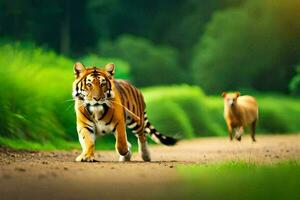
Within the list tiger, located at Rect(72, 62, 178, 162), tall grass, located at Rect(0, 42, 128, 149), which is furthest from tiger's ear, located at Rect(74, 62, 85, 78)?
tall grass, located at Rect(0, 42, 128, 149)

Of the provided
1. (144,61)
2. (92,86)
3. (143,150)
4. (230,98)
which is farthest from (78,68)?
(144,61)

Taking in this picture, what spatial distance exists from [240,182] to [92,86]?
2.48 meters

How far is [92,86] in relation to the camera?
889 cm

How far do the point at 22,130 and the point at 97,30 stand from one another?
2054cm

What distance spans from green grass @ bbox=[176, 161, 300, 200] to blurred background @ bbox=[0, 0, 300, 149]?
4291 mm

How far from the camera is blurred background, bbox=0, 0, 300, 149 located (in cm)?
1340

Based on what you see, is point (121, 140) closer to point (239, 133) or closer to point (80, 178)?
point (80, 178)

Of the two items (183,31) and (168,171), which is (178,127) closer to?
(168,171)

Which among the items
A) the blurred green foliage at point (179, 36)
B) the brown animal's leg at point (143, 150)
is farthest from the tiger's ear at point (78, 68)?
the blurred green foliage at point (179, 36)

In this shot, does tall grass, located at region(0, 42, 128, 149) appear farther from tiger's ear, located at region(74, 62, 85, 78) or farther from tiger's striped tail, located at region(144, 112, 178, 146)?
tiger's ear, located at region(74, 62, 85, 78)

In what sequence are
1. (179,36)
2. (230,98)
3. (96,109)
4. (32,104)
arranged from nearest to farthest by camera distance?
(96,109)
(32,104)
(230,98)
(179,36)

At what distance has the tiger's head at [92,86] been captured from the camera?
8906mm

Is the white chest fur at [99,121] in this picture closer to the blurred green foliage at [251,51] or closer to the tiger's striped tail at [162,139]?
the tiger's striped tail at [162,139]

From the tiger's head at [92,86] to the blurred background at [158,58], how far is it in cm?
271
